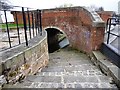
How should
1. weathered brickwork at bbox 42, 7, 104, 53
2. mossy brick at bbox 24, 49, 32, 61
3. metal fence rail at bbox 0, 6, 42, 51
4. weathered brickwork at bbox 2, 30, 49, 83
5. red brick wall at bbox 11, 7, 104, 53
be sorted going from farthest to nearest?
red brick wall at bbox 11, 7, 104, 53
weathered brickwork at bbox 42, 7, 104, 53
metal fence rail at bbox 0, 6, 42, 51
mossy brick at bbox 24, 49, 32, 61
weathered brickwork at bbox 2, 30, 49, 83

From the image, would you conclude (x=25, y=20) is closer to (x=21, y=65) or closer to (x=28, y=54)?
(x=28, y=54)

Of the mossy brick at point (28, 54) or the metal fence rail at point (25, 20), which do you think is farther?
the metal fence rail at point (25, 20)

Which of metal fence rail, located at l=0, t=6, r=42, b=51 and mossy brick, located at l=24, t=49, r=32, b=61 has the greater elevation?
metal fence rail, located at l=0, t=6, r=42, b=51

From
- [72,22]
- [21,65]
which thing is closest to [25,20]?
[21,65]

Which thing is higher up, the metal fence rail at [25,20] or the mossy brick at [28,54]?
the metal fence rail at [25,20]

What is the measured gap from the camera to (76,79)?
351cm

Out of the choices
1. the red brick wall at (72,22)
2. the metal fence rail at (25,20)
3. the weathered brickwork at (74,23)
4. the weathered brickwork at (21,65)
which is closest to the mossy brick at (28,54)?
the weathered brickwork at (21,65)

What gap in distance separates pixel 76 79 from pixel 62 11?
865 centimetres

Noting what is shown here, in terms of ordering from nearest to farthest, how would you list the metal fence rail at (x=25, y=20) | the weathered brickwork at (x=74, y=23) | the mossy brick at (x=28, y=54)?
the mossy brick at (x=28, y=54) < the metal fence rail at (x=25, y=20) < the weathered brickwork at (x=74, y=23)

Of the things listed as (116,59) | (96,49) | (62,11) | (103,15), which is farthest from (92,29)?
(103,15)

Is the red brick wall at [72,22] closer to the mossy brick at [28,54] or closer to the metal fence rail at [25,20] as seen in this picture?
the metal fence rail at [25,20]

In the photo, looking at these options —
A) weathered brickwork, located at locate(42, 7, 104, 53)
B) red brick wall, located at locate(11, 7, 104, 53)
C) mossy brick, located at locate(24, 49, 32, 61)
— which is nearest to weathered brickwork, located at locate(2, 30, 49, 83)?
mossy brick, located at locate(24, 49, 32, 61)

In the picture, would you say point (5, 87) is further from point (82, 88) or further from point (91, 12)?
point (91, 12)

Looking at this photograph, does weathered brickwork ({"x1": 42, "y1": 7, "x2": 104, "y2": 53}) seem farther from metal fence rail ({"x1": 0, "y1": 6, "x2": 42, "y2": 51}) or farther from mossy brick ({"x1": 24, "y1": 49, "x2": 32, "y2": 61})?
mossy brick ({"x1": 24, "y1": 49, "x2": 32, "y2": 61})
